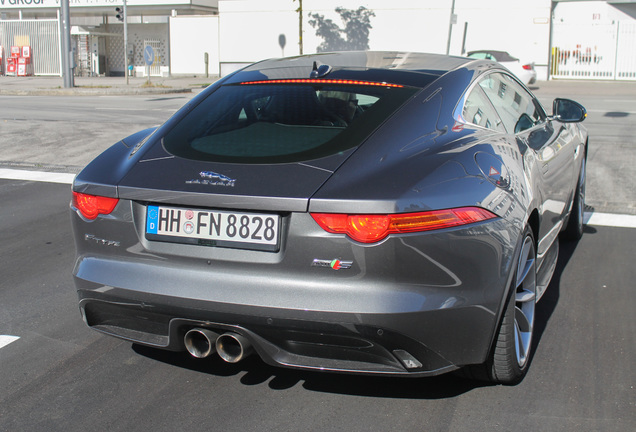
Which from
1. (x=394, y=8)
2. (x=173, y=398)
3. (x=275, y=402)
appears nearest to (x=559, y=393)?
(x=275, y=402)

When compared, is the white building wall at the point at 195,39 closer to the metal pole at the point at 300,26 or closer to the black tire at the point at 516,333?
the metal pole at the point at 300,26

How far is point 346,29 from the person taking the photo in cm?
3638

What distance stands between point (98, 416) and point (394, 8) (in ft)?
112

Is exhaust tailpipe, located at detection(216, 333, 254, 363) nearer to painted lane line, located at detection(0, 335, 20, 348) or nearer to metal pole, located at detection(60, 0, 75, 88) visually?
painted lane line, located at detection(0, 335, 20, 348)

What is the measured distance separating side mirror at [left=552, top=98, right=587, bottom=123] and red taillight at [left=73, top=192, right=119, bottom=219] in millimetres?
2986

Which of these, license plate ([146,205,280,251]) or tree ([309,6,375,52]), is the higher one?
tree ([309,6,375,52])

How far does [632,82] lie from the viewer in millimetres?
30297

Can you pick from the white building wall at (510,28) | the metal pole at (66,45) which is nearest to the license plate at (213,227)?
the metal pole at (66,45)

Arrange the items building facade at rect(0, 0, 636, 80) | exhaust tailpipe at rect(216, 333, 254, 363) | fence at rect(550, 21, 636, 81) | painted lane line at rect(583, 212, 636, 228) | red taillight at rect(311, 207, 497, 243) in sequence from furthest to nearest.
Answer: building facade at rect(0, 0, 636, 80), fence at rect(550, 21, 636, 81), painted lane line at rect(583, 212, 636, 228), exhaust tailpipe at rect(216, 333, 254, 363), red taillight at rect(311, 207, 497, 243)

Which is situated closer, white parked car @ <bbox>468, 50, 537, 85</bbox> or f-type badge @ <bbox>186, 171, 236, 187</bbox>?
f-type badge @ <bbox>186, 171, 236, 187</bbox>

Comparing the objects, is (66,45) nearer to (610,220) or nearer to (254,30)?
(254,30)

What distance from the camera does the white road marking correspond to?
6.77 meters

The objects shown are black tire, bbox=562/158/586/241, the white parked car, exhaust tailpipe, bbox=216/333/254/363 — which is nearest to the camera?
exhaust tailpipe, bbox=216/333/254/363

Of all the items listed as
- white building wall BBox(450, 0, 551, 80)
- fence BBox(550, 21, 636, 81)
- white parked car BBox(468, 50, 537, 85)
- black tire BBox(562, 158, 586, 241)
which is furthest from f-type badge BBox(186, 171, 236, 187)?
fence BBox(550, 21, 636, 81)
